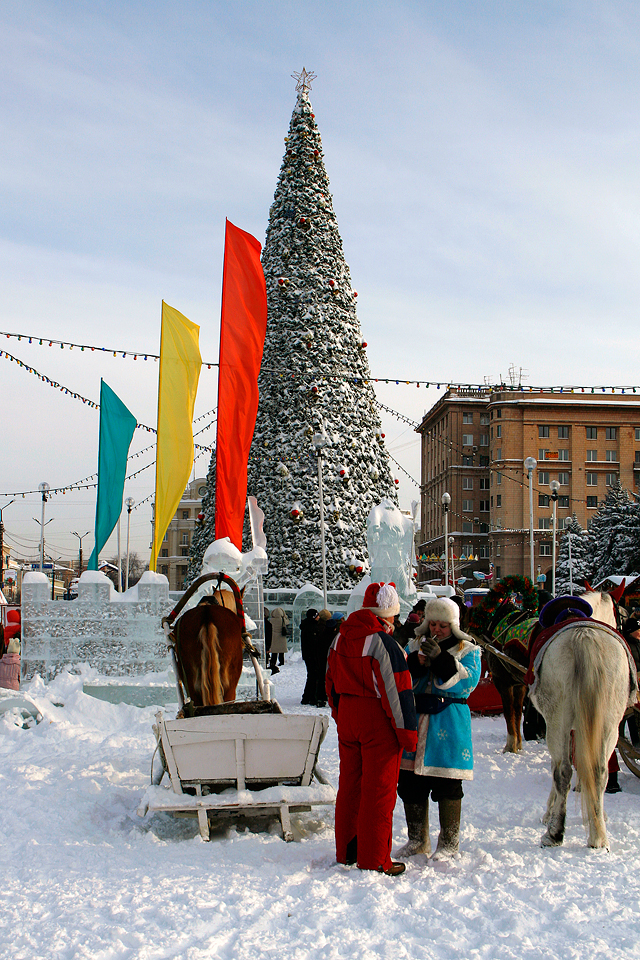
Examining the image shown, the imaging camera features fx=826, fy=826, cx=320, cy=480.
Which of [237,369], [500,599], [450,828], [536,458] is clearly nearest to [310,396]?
[237,369]

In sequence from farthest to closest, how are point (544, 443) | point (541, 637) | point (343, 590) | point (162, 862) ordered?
point (544, 443)
point (343, 590)
point (541, 637)
point (162, 862)

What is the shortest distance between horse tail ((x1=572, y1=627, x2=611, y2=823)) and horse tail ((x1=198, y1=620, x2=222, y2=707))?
3.09 meters

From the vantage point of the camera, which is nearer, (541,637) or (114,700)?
(541,637)

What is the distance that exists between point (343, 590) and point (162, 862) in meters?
16.8

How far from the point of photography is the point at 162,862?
539 centimetres

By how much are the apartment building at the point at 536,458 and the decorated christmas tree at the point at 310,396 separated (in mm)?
56761

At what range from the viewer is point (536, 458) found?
81562mm

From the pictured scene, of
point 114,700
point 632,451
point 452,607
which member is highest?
point 632,451

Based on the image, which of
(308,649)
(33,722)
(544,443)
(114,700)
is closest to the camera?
(33,722)

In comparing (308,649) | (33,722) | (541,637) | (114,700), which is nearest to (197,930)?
(541,637)

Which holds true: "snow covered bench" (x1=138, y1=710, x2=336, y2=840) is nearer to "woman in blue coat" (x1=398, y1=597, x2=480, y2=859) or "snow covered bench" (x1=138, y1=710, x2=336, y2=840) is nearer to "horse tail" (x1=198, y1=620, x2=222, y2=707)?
"woman in blue coat" (x1=398, y1=597, x2=480, y2=859)

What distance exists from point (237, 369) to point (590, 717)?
28.2 feet

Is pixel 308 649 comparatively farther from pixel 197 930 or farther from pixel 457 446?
pixel 457 446

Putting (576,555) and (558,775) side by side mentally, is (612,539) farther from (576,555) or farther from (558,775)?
(558,775)
